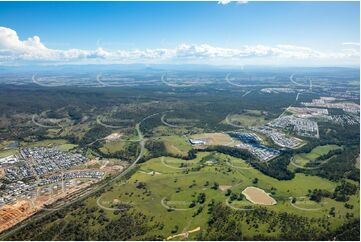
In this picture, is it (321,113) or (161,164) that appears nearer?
(161,164)

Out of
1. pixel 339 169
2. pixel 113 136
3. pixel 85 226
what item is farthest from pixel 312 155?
pixel 85 226

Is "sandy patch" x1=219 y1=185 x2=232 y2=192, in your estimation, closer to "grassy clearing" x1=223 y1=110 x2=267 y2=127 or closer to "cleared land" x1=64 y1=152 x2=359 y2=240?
"cleared land" x1=64 y1=152 x2=359 y2=240

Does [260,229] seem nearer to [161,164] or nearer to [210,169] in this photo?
[210,169]

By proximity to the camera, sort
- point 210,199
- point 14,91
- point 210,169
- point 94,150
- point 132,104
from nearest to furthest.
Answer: point 210,199 < point 210,169 < point 94,150 < point 132,104 < point 14,91

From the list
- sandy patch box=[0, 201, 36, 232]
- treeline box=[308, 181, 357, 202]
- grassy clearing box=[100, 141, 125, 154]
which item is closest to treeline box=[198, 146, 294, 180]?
treeline box=[308, 181, 357, 202]

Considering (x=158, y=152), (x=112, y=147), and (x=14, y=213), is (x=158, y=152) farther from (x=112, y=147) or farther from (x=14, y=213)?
(x=14, y=213)

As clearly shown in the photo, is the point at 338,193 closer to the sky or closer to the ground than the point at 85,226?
closer to the sky

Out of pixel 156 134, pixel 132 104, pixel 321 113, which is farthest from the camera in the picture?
pixel 132 104

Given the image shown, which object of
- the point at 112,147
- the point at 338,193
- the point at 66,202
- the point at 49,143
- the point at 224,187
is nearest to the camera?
the point at 66,202

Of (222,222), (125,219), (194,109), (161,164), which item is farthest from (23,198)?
(194,109)
